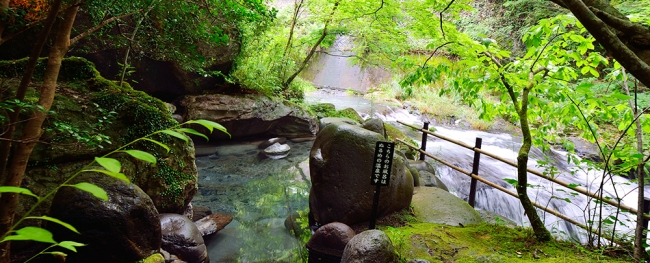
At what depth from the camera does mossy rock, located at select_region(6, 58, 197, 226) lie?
122 inches

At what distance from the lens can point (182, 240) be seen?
11.5ft

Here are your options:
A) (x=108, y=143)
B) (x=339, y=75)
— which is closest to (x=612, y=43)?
(x=108, y=143)

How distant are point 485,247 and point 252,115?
6.47 m

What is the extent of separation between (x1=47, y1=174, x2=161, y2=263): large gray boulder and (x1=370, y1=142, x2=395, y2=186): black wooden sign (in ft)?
7.22

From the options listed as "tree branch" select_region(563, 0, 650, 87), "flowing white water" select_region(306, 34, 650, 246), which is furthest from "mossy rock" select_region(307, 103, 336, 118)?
"tree branch" select_region(563, 0, 650, 87)

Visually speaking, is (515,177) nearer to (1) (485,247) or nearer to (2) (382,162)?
(1) (485,247)

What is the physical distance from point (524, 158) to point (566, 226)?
10.3ft

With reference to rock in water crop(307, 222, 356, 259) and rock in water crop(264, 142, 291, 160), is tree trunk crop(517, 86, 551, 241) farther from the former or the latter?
rock in water crop(264, 142, 291, 160)

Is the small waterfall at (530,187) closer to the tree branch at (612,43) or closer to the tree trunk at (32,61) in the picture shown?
the tree branch at (612,43)

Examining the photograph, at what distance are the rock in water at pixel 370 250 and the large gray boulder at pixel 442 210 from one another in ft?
5.17

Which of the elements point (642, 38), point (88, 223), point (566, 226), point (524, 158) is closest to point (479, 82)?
point (524, 158)

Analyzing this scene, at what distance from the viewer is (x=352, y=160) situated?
4.09 m

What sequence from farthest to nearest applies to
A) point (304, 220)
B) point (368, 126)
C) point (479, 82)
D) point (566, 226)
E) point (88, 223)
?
point (368, 126) → point (566, 226) → point (304, 220) → point (479, 82) → point (88, 223)

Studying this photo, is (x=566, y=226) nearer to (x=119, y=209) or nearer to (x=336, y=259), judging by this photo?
(x=336, y=259)
